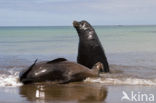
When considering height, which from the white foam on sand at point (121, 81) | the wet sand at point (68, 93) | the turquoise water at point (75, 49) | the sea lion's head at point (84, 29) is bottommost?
the turquoise water at point (75, 49)

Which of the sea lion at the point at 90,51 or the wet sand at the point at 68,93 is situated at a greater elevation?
the sea lion at the point at 90,51

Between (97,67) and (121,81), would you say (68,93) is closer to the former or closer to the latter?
(121,81)

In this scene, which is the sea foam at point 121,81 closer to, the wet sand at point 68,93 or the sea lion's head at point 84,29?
the wet sand at point 68,93

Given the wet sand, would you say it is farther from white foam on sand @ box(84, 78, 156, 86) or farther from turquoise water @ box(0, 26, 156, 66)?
turquoise water @ box(0, 26, 156, 66)

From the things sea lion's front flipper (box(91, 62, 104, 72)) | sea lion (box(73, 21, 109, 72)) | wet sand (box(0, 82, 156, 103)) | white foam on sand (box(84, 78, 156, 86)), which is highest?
sea lion (box(73, 21, 109, 72))

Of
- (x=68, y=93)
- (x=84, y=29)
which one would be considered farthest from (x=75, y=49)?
(x=68, y=93)

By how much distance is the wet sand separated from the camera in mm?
8693

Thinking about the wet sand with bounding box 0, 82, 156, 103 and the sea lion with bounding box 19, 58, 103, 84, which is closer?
the wet sand with bounding box 0, 82, 156, 103

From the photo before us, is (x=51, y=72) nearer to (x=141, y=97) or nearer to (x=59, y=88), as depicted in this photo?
(x=59, y=88)

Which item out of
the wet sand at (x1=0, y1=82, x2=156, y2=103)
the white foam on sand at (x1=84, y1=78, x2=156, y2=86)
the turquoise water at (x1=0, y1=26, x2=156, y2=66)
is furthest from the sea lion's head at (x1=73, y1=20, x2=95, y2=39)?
the turquoise water at (x1=0, y1=26, x2=156, y2=66)

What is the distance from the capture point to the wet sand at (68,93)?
28.5 feet

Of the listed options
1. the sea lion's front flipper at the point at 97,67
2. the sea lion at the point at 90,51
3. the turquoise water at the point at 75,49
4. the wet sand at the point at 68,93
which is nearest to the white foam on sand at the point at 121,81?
the wet sand at the point at 68,93

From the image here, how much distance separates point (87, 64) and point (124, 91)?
366 cm

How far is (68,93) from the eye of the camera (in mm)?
A: 9570
